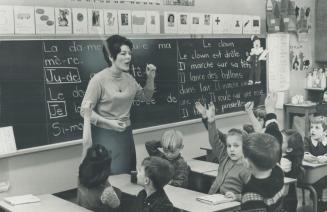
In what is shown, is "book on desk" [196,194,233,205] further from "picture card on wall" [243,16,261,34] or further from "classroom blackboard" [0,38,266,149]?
"picture card on wall" [243,16,261,34]

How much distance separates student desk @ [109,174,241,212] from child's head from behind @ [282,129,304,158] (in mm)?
1037

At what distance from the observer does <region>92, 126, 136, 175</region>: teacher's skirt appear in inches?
162

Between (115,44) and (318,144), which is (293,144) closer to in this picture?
(318,144)

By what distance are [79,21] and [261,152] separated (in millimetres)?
2188

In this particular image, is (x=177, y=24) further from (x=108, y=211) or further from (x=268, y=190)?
(x=268, y=190)

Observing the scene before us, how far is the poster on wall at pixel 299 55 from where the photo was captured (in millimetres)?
6492

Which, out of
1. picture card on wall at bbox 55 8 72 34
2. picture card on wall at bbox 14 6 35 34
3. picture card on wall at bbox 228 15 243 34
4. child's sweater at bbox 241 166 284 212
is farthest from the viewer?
picture card on wall at bbox 228 15 243 34

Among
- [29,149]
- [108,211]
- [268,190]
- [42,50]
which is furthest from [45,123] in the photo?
[268,190]

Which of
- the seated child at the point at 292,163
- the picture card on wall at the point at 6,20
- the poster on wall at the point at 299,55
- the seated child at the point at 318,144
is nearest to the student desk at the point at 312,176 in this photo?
the seated child at the point at 292,163

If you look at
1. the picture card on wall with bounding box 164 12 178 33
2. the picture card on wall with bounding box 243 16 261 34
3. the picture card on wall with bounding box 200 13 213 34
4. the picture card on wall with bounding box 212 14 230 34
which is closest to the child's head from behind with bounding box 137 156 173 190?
the picture card on wall with bounding box 164 12 178 33

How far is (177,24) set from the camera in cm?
490

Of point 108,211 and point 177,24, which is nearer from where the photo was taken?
point 108,211

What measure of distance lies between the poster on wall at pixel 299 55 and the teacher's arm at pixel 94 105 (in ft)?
10.6

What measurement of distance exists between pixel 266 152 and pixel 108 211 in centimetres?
123
